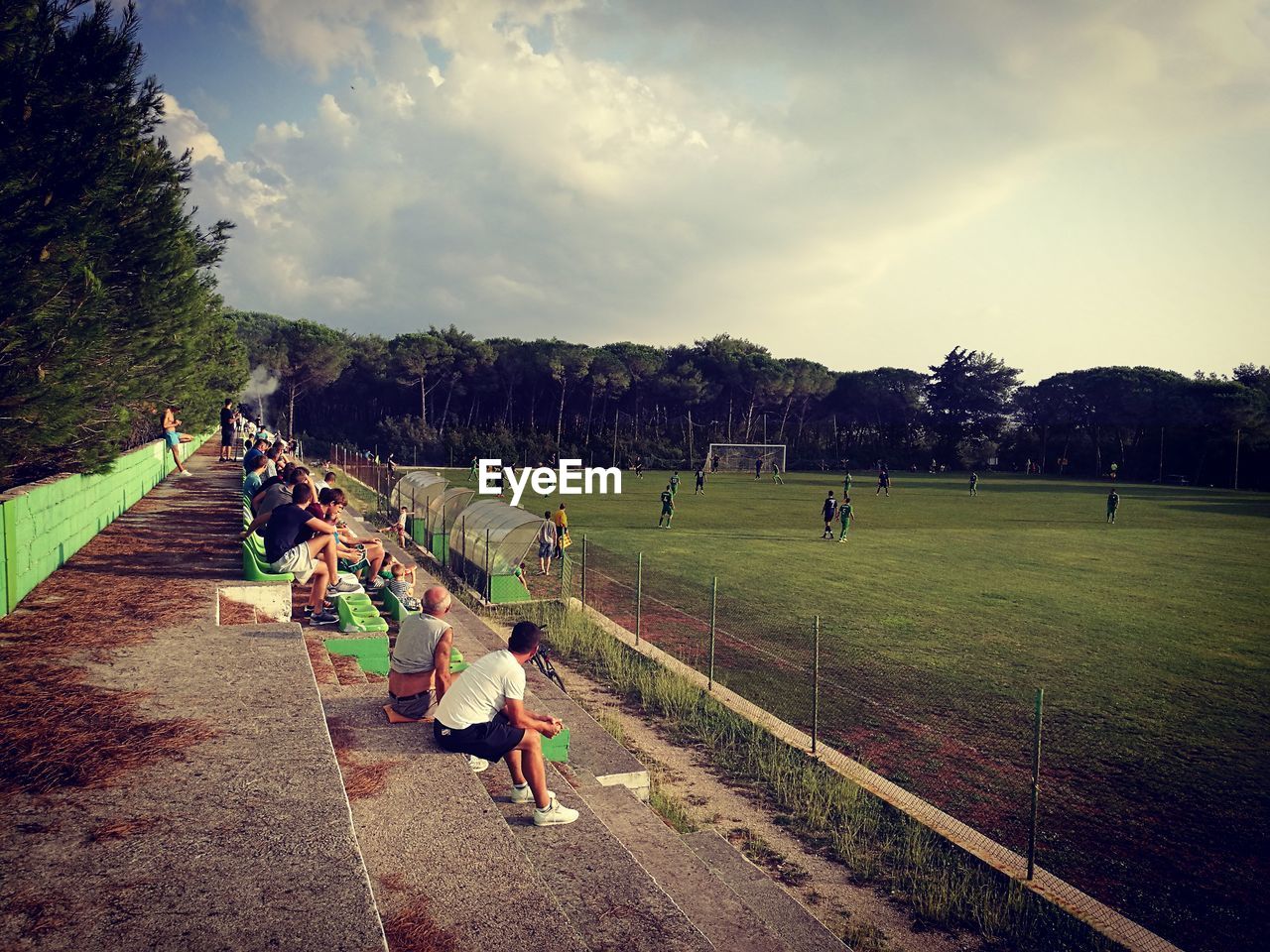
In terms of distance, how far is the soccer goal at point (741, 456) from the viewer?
2881 inches

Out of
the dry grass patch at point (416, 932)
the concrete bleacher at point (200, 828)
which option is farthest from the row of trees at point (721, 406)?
the dry grass patch at point (416, 932)

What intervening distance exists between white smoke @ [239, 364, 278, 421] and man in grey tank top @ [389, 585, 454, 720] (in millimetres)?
70106

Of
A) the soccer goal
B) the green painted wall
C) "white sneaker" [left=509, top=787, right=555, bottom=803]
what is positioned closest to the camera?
"white sneaker" [left=509, top=787, right=555, bottom=803]

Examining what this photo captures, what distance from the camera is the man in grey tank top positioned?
6.27 meters

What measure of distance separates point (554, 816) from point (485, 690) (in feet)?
3.17

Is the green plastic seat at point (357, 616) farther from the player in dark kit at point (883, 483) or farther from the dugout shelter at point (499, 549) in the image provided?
the player in dark kit at point (883, 483)

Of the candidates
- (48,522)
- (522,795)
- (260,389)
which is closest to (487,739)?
(522,795)

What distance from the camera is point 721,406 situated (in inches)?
3711

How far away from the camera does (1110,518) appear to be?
116 ft

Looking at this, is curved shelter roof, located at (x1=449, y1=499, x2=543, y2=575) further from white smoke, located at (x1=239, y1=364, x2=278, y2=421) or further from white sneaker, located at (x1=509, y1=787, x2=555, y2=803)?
white smoke, located at (x1=239, y1=364, x2=278, y2=421)

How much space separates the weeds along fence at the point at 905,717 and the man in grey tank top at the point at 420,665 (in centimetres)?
410

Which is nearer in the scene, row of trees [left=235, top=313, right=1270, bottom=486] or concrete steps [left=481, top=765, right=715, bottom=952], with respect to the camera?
concrete steps [left=481, top=765, right=715, bottom=952]

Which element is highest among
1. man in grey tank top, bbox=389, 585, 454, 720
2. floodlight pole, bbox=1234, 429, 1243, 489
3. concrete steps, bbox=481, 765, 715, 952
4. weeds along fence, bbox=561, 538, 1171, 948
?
floodlight pole, bbox=1234, 429, 1243, 489

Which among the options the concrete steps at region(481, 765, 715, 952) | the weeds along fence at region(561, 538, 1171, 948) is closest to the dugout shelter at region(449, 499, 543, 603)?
the weeds along fence at region(561, 538, 1171, 948)
